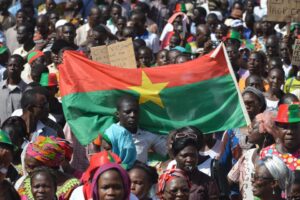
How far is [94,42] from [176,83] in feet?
11.4

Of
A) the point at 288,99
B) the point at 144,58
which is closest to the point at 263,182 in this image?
the point at 288,99

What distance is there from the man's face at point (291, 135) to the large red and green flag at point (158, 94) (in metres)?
1.64

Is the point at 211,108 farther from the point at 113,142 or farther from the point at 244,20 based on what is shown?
the point at 244,20

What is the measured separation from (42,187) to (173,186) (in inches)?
37.1

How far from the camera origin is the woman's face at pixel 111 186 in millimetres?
7262

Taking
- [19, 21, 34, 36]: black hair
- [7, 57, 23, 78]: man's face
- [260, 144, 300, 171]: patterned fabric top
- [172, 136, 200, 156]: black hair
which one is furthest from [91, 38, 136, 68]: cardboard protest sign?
[19, 21, 34, 36]: black hair

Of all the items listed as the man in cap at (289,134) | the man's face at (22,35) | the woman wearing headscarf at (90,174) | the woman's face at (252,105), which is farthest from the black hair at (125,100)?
the man's face at (22,35)

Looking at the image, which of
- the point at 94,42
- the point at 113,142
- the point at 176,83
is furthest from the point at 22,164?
the point at 94,42

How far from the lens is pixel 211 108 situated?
36.0 ft

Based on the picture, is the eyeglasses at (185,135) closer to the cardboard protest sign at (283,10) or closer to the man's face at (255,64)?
the man's face at (255,64)

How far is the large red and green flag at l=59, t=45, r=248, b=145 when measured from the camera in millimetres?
10773

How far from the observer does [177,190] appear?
8.10m

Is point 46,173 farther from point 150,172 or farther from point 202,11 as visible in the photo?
point 202,11

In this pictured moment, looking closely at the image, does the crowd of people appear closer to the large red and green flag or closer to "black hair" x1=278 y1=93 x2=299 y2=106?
"black hair" x1=278 y1=93 x2=299 y2=106
